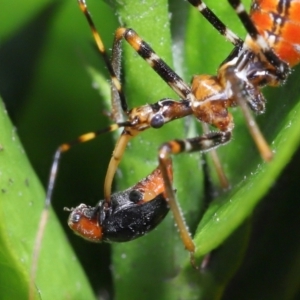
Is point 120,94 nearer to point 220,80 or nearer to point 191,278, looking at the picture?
point 220,80

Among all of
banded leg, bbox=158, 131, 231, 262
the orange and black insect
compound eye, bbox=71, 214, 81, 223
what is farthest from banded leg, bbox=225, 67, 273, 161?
compound eye, bbox=71, 214, 81, 223

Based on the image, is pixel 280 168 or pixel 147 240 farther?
pixel 147 240

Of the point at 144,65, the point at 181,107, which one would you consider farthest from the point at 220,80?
the point at 144,65

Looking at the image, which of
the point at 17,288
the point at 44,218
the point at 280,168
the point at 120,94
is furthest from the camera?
the point at 120,94

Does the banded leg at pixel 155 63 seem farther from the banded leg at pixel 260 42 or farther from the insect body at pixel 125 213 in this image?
the banded leg at pixel 260 42

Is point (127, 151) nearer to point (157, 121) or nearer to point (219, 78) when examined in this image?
point (157, 121)

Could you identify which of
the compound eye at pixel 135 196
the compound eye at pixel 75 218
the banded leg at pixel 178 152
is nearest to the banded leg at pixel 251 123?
the banded leg at pixel 178 152

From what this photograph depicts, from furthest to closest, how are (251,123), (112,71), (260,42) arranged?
(260,42) → (112,71) → (251,123)

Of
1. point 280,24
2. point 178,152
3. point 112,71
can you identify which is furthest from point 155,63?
point 280,24
